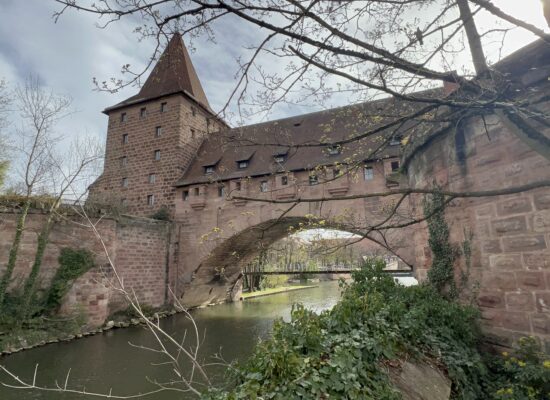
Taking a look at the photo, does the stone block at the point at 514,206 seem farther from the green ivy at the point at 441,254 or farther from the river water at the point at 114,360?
the river water at the point at 114,360

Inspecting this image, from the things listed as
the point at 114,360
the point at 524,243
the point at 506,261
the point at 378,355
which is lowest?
the point at 114,360

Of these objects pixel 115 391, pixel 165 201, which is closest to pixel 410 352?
pixel 115 391

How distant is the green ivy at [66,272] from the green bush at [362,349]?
9.47 m

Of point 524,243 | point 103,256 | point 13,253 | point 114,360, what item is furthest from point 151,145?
point 524,243

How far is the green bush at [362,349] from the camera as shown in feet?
6.21

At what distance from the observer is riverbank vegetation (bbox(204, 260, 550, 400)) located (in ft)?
6.25

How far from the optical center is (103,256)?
1129 cm

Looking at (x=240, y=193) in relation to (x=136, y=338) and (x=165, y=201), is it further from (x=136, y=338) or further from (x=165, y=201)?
(x=136, y=338)

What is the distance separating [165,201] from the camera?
15688 millimetres

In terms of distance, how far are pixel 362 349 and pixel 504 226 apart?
229 centimetres

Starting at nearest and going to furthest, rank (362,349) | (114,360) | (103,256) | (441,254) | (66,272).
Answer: (362,349)
(441,254)
(114,360)
(66,272)
(103,256)

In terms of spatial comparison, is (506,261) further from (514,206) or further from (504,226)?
(514,206)

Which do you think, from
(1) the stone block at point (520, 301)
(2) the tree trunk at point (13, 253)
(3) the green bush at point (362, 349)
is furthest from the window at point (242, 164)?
(1) the stone block at point (520, 301)

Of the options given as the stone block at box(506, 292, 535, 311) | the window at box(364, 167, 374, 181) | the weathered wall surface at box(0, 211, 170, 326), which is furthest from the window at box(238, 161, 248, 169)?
the stone block at box(506, 292, 535, 311)
